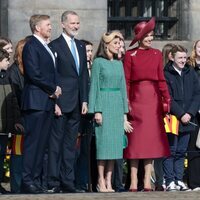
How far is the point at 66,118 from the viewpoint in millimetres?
13953

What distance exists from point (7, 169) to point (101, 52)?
257 centimetres

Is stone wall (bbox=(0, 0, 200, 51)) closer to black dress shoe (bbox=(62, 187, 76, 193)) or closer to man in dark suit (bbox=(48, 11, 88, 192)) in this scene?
man in dark suit (bbox=(48, 11, 88, 192))

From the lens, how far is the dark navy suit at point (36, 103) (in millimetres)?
13633

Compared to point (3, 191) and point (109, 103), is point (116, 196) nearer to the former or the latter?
point (109, 103)

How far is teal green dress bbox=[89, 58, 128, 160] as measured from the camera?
14.0 meters

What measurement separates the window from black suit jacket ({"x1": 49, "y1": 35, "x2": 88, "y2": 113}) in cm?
439

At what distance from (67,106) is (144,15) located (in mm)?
4951

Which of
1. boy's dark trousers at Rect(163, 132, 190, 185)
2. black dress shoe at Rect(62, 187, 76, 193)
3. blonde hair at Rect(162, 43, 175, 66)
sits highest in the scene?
blonde hair at Rect(162, 43, 175, 66)

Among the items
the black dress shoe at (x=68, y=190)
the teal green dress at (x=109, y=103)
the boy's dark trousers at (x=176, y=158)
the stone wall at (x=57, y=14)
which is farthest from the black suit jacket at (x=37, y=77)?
the stone wall at (x=57, y=14)

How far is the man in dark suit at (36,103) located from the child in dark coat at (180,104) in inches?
80.6

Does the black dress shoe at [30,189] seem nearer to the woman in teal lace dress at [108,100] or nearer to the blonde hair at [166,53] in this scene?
the woman in teal lace dress at [108,100]

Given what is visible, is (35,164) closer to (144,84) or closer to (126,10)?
(144,84)

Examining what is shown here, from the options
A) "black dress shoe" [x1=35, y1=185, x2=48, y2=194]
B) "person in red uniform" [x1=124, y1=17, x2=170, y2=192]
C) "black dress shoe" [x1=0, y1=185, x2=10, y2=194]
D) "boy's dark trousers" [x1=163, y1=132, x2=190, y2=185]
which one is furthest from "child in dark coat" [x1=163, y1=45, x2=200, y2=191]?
"black dress shoe" [x1=0, y1=185, x2=10, y2=194]

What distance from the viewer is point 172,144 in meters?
15.2
